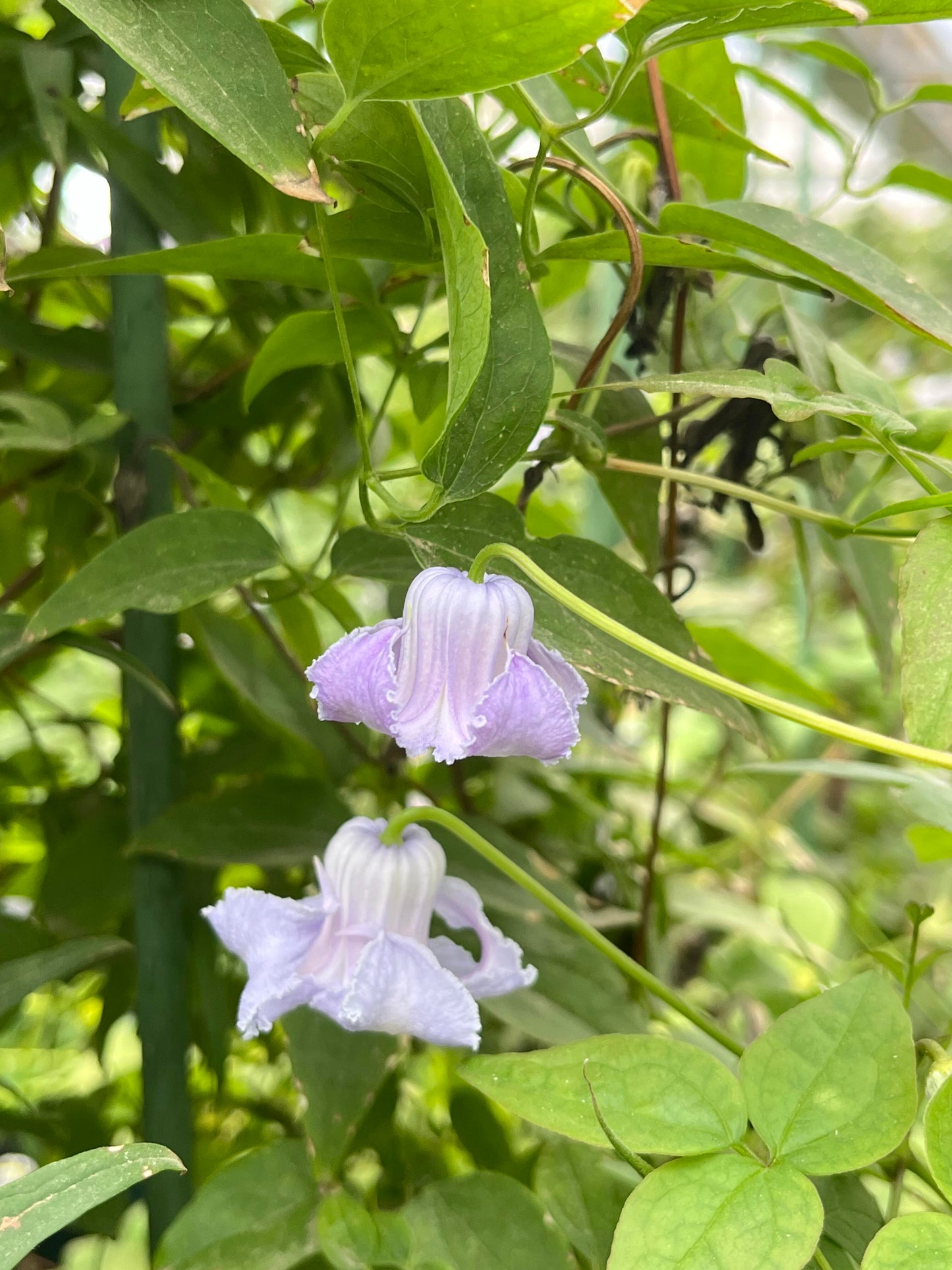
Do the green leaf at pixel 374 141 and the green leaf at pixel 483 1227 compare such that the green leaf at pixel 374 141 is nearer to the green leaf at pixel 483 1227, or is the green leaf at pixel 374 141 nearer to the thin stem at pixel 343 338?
the thin stem at pixel 343 338

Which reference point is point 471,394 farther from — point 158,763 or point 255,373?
point 158,763

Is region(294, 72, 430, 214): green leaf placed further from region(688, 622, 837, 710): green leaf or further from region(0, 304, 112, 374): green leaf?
region(688, 622, 837, 710): green leaf

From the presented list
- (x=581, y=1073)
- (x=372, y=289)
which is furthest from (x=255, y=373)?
(x=581, y=1073)

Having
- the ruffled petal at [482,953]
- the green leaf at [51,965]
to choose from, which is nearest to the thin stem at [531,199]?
Answer: the ruffled petal at [482,953]

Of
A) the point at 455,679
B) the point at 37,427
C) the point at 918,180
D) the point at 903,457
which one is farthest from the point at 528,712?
Answer: the point at 918,180

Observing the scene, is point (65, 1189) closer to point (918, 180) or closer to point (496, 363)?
point (496, 363)

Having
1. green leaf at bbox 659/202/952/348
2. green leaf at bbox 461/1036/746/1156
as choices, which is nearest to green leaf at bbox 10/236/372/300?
green leaf at bbox 659/202/952/348
